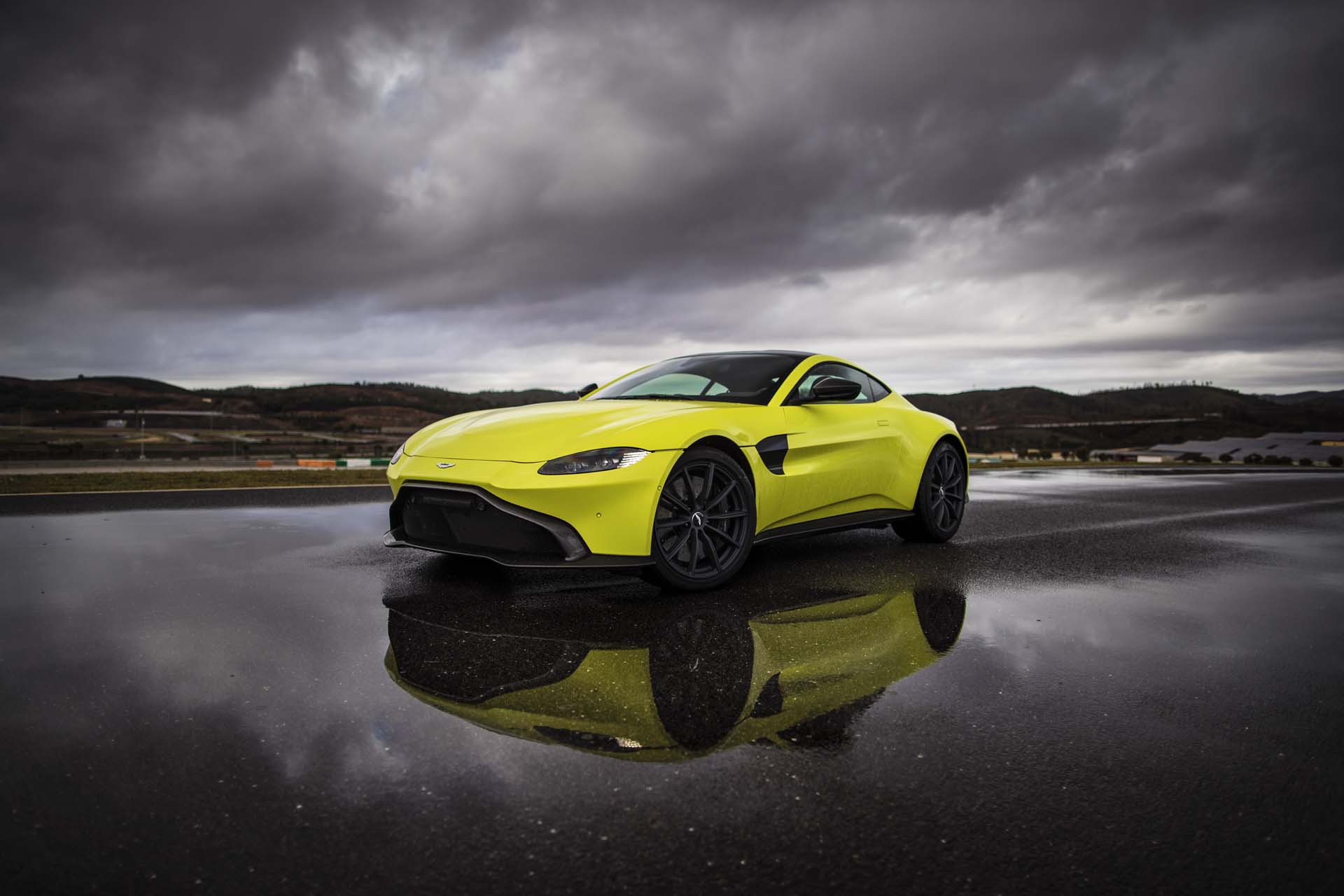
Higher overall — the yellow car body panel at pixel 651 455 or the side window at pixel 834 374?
the side window at pixel 834 374

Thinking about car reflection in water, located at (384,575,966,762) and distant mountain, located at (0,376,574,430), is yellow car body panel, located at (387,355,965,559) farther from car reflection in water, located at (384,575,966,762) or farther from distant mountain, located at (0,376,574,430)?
distant mountain, located at (0,376,574,430)

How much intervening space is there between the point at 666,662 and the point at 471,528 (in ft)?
4.91

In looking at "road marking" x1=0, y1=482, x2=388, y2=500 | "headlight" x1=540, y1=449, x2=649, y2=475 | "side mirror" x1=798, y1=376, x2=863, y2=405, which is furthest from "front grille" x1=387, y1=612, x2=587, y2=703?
"road marking" x1=0, y1=482, x2=388, y2=500

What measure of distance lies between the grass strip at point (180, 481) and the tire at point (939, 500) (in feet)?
28.4

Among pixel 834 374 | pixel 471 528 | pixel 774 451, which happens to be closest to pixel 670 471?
pixel 774 451

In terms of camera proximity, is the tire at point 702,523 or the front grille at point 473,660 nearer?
the front grille at point 473,660

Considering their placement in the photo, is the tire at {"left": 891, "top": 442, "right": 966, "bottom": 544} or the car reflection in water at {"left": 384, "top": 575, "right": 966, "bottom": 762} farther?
the tire at {"left": 891, "top": 442, "right": 966, "bottom": 544}

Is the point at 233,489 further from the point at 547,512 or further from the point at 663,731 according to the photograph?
the point at 663,731

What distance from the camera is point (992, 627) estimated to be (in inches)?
153

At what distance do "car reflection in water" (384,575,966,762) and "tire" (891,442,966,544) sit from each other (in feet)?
5.80

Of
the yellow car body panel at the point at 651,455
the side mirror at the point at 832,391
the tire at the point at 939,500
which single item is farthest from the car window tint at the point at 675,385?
the tire at the point at 939,500

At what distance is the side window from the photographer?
552 cm

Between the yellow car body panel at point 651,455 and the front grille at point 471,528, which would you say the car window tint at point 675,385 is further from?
the front grille at point 471,528

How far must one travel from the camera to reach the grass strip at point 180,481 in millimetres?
10977
